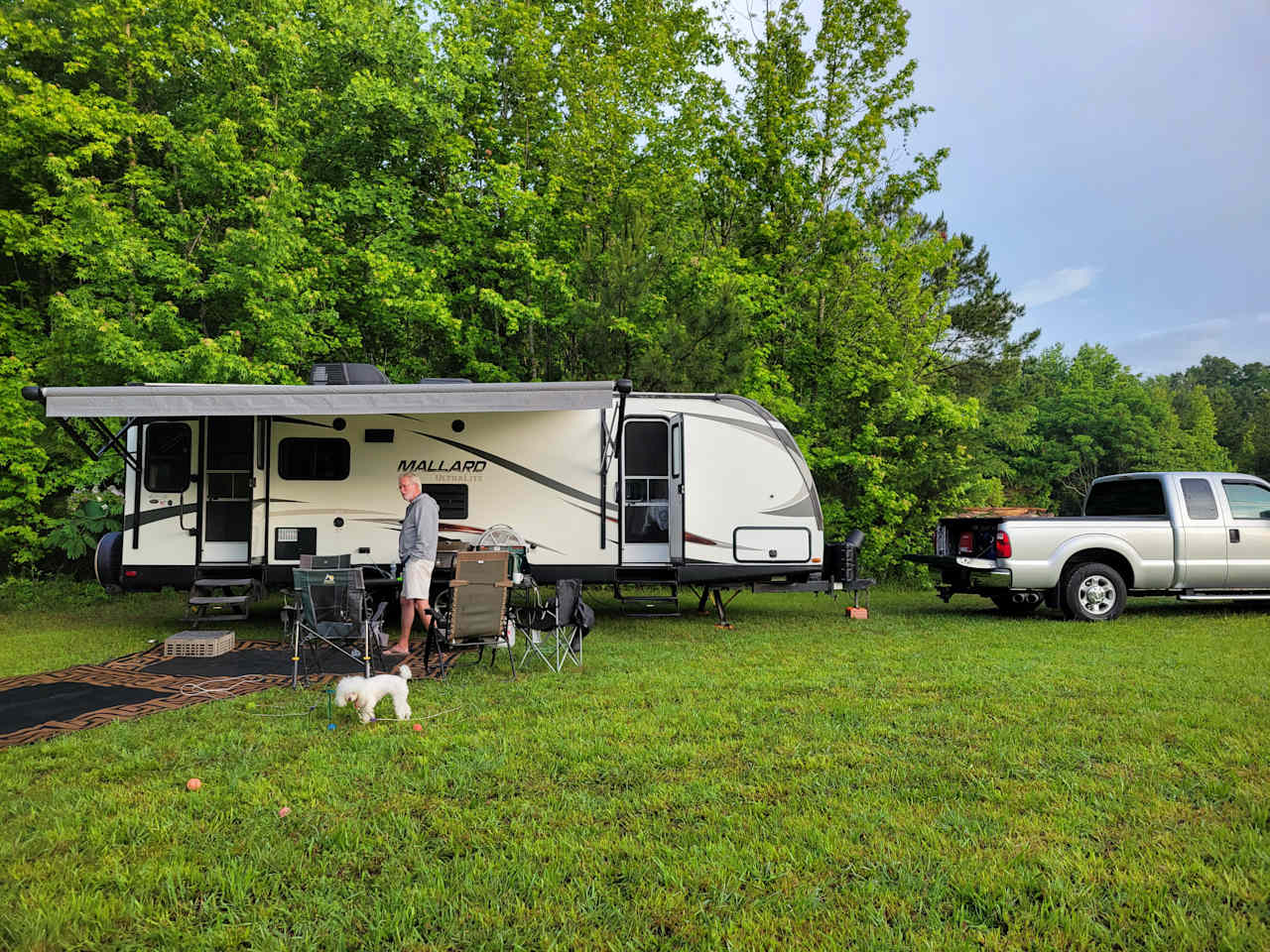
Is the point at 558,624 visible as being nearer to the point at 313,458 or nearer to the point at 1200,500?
the point at 313,458

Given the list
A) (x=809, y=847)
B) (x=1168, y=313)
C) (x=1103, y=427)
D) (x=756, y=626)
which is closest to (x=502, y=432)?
(x=756, y=626)

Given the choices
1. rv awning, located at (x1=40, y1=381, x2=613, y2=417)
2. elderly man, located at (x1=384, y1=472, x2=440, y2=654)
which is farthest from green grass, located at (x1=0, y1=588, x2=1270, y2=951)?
rv awning, located at (x1=40, y1=381, x2=613, y2=417)

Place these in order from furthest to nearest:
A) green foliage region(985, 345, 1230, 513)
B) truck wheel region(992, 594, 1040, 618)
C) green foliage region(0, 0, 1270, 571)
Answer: green foliage region(985, 345, 1230, 513) → green foliage region(0, 0, 1270, 571) → truck wheel region(992, 594, 1040, 618)

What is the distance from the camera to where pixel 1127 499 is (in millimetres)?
10031

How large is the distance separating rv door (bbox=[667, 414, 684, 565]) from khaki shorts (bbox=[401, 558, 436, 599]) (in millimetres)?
3198

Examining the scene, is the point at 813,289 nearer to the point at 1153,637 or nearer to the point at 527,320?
the point at 527,320

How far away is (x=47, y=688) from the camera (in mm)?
5867

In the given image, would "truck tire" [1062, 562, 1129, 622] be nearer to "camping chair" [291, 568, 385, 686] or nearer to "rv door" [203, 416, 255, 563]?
"camping chair" [291, 568, 385, 686]

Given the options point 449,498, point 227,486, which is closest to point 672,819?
point 449,498

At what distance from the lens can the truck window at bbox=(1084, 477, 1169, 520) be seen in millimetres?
9625

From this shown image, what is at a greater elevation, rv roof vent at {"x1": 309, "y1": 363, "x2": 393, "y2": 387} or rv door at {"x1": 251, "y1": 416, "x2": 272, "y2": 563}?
rv roof vent at {"x1": 309, "y1": 363, "x2": 393, "y2": 387}

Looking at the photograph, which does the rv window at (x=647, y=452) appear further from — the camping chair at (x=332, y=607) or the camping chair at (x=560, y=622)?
the camping chair at (x=332, y=607)

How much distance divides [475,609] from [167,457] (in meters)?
5.00

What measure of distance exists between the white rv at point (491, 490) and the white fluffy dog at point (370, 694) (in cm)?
411
